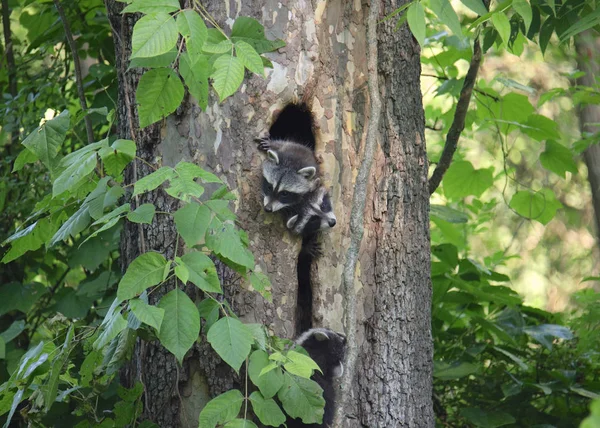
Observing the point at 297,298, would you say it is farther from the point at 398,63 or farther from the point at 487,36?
the point at 487,36

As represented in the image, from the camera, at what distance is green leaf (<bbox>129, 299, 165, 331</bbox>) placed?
2.04 metres

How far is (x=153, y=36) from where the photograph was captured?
6.24 ft

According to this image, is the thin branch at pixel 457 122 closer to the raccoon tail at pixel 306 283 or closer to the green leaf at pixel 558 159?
the green leaf at pixel 558 159

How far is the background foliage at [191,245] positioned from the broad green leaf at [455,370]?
0.01 m

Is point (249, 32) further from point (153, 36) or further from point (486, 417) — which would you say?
point (486, 417)

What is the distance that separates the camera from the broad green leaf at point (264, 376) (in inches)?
86.9

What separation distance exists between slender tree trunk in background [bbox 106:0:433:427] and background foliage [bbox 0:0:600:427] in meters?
0.12

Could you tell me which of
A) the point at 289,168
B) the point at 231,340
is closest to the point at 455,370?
the point at 289,168

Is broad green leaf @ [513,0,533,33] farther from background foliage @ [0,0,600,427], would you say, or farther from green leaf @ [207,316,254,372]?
green leaf @ [207,316,254,372]

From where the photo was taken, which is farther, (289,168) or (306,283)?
(306,283)

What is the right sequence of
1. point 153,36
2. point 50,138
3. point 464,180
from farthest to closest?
point 464,180 < point 50,138 < point 153,36

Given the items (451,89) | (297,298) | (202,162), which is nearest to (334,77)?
(202,162)

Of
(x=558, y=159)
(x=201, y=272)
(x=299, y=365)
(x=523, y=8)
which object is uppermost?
(x=523, y=8)

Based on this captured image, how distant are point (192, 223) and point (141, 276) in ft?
0.73
